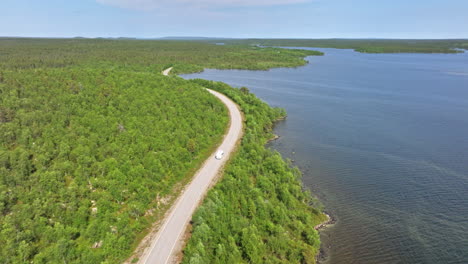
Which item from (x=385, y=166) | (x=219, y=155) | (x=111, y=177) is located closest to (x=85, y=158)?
(x=111, y=177)

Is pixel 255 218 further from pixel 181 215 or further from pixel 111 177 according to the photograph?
pixel 111 177

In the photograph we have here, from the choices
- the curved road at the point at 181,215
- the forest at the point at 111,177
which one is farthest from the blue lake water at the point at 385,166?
the curved road at the point at 181,215

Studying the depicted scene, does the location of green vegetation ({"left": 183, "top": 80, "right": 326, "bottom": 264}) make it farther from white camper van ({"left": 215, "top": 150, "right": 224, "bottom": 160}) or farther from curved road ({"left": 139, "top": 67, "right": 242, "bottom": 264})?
white camper van ({"left": 215, "top": 150, "right": 224, "bottom": 160})

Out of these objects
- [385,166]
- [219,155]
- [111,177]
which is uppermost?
[219,155]

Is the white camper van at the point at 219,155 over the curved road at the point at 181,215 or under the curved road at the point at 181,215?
over

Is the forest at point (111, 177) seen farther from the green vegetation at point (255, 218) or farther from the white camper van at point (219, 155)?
the white camper van at point (219, 155)

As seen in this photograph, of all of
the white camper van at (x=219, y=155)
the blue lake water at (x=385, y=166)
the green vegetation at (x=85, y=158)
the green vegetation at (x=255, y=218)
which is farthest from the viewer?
the white camper van at (x=219, y=155)

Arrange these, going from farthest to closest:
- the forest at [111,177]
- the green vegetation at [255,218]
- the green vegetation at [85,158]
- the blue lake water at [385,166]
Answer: the blue lake water at [385,166], the green vegetation at [255,218], the forest at [111,177], the green vegetation at [85,158]

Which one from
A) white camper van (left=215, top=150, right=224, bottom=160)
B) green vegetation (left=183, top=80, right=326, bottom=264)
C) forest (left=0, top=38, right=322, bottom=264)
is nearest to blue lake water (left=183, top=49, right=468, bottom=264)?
green vegetation (left=183, top=80, right=326, bottom=264)

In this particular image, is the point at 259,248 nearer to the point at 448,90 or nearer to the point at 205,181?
the point at 205,181
